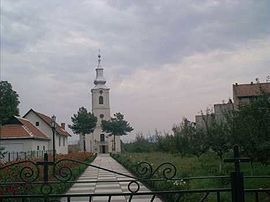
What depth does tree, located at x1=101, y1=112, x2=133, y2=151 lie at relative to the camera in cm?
7519

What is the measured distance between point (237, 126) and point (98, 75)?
6770cm

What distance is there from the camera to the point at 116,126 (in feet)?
247

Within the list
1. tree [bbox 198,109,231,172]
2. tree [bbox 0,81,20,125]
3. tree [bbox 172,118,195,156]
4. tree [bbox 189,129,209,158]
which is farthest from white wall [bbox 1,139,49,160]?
tree [bbox 198,109,231,172]

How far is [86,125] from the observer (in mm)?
71812

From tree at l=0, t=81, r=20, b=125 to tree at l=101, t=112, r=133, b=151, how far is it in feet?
78.8

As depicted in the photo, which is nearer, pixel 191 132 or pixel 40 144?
pixel 191 132

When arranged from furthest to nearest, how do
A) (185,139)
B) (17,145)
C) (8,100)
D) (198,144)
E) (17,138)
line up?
(8,100)
(17,145)
(17,138)
(185,139)
(198,144)

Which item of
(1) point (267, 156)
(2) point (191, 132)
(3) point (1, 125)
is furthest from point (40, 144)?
(1) point (267, 156)

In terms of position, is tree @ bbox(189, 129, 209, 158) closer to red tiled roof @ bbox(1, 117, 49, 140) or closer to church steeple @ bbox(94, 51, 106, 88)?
red tiled roof @ bbox(1, 117, 49, 140)

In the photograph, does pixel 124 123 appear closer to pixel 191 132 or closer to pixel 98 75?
pixel 98 75

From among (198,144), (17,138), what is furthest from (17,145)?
(198,144)

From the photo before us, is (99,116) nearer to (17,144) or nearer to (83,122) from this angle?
(83,122)

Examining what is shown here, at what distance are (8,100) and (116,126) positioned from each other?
1054 inches

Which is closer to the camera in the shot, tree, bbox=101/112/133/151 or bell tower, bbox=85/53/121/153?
tree, bbox=101/112/133/151
